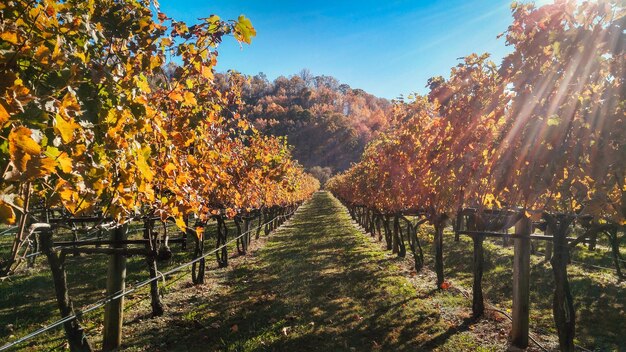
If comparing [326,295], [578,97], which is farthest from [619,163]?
[326,295]

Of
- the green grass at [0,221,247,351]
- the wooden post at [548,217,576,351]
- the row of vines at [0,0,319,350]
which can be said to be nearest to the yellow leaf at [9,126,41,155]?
the row of vines at [0,0,319,350]

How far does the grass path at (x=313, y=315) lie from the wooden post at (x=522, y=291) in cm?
76

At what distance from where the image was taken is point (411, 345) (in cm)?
682

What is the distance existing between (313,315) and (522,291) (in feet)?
14.3

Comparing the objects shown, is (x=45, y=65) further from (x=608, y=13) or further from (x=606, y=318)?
(x=606, y=318)

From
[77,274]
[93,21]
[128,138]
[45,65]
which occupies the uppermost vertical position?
[93,21]

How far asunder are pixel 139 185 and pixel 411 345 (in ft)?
18.4

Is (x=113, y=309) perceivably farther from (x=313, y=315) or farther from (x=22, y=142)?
(x=22, y=142)

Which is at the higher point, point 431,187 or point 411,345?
point 431,187

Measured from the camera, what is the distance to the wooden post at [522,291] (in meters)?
6.59

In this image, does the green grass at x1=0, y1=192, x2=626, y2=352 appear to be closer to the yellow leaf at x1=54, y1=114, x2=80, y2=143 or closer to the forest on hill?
the yellow leaf at x1=54, y1=114, x2=80, y2=143

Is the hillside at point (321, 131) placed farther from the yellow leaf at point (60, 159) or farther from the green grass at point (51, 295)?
the yellow leaf at point (60, 159)

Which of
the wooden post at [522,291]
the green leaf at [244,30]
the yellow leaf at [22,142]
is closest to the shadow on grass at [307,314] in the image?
the wooden post at [522,291]

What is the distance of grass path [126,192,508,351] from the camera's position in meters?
7.00
